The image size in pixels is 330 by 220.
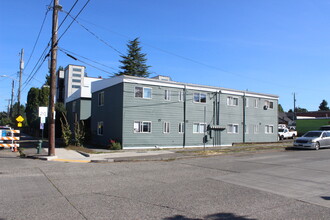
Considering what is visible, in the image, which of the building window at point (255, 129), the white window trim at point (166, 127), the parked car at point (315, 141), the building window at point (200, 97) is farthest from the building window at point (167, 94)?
the building window at point (255, 129)

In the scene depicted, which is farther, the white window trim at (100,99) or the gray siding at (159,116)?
the white window trim at (100,99)

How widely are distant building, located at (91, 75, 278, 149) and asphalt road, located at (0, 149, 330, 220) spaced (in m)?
11.1

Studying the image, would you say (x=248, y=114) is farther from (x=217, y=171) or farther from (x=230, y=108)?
(x=217, y=171)

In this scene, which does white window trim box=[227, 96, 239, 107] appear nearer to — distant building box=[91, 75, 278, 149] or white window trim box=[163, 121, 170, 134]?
distant building box=[91, 75, 278, 149]

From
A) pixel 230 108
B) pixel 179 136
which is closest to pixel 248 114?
pixel 230 108

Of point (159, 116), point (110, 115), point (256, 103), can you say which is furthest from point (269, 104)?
point (110, 115)

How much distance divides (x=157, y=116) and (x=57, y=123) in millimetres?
21752

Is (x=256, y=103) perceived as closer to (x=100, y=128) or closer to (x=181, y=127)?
(x=181, y=127)

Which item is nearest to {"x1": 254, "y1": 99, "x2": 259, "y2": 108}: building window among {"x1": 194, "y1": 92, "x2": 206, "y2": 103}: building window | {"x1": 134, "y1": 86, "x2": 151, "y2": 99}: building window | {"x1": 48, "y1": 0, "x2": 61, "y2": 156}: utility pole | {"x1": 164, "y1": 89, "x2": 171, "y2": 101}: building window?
{"x1": 194, "y1": 92, "x2": 206, "y2": 103}: building window

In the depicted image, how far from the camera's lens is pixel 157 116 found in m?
24.7

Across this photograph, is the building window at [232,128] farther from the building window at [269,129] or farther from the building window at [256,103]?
the building window at [269,129]

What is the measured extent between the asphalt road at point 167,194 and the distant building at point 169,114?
11149mm

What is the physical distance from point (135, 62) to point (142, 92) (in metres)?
40.2

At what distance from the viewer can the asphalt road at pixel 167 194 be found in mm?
5879
